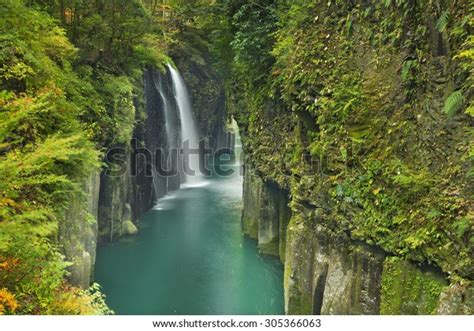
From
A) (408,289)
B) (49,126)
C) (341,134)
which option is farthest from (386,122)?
(49,126)

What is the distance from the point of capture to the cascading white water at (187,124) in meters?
31.1

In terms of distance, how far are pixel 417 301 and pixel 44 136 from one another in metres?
7.92

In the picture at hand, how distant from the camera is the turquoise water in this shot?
45.7 feet

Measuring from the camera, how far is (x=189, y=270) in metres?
16.8

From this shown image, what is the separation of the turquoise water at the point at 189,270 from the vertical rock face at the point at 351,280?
10.0 feet

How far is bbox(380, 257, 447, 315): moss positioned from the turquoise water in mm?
6286

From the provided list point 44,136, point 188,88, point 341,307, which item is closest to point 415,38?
point 341,307

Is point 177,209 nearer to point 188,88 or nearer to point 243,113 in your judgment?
point 243,113

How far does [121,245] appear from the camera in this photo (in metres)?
18.8

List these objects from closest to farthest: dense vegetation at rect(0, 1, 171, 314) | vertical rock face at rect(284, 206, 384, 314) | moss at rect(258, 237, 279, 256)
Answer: dense vegetation at rect(0, 1, 171, 314) → vertical rock face at rect(284, 206, 384, 314) → moss at rect(258, 237, 279, 256)

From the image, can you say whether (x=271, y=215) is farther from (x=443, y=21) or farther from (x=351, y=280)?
(x=443, y=21)

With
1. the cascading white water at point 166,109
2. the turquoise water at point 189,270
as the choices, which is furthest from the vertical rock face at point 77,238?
the cascading white water at point 166,109

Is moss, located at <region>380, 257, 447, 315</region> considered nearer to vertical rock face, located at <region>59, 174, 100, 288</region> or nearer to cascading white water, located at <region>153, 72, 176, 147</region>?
vertical rock face, located at <region>59, 174, 100, 288</region>

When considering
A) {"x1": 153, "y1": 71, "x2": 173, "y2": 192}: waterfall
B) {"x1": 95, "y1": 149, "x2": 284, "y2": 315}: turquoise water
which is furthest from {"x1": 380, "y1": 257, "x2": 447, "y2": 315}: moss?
{"x1": 153, "y1": 71, "x2": 173, "y2": 192}: waterfall
